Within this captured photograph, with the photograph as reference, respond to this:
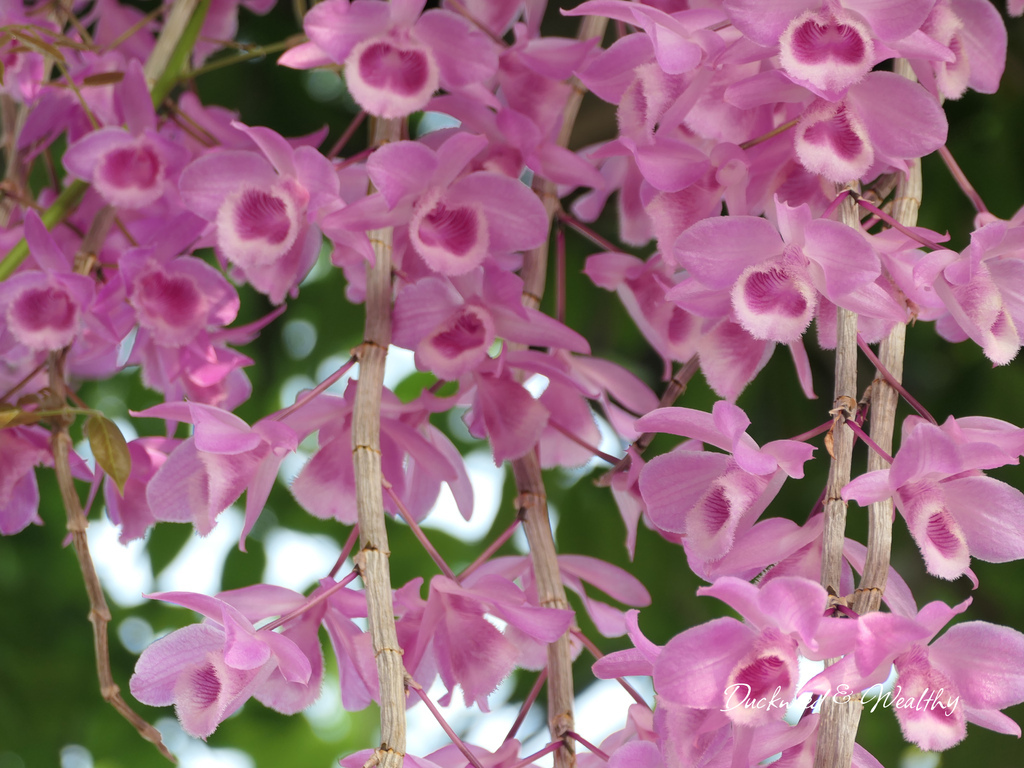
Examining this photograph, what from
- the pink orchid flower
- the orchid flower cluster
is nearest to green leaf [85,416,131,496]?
the orchid flower cluster

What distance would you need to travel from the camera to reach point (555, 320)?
652 mm

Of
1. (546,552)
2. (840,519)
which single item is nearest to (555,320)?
(546,552)

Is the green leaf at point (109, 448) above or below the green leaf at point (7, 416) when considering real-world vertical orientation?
below

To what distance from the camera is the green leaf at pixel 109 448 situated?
0.62 metres

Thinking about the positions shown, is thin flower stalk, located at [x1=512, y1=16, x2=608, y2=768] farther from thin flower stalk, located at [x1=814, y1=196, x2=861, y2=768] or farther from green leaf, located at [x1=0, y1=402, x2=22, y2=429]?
green leaf, located at [x1=0, y1=402, x2=22, y2=429]

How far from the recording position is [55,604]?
51.9 inches

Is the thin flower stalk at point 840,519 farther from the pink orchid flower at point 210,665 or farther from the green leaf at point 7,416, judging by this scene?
the green leaf at point 7,416

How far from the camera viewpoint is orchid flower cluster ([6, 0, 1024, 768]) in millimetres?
440

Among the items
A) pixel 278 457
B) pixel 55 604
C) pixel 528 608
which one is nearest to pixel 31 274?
pixel 278 457

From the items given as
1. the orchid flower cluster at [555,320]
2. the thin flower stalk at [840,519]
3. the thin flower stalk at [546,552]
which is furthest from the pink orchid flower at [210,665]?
the thin flower stalk at [840,519]

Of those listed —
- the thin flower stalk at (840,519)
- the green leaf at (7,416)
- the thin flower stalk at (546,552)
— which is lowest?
the thin flower stalk at (546,552)

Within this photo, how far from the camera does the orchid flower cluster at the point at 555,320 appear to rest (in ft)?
1.44

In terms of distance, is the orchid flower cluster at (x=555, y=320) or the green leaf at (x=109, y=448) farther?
the green leaf at (x=109, y=448)

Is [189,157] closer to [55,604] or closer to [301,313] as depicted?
[301,313]
